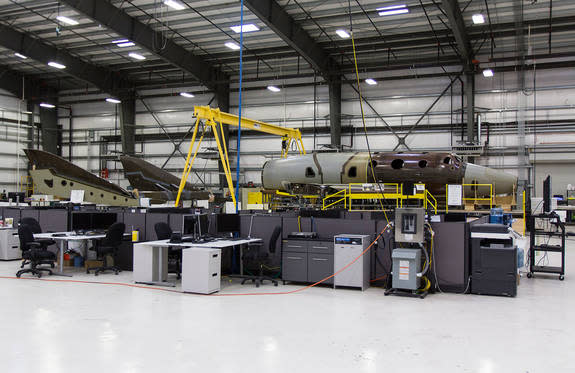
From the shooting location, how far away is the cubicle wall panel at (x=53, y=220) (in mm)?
10508

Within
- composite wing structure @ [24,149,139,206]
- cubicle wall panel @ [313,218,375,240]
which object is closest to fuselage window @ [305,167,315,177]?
cubicle wall panel @ [313,218,375,240]

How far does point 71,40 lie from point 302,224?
16083mm

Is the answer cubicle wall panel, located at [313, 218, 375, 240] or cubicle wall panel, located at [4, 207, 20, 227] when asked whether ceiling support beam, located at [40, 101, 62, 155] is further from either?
cubicle wall panel, located at [313, 218, 375, 240]

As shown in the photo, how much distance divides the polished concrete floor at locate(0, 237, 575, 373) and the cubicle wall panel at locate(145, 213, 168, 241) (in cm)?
211

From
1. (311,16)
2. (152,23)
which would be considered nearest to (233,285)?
(311,16)

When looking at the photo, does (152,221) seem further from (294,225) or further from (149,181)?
(149,181)

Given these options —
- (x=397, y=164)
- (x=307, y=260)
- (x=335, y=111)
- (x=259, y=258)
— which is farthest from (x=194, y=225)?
(x=335, y=111)

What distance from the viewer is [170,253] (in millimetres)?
8594

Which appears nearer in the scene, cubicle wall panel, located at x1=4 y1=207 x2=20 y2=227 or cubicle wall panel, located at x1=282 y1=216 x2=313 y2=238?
cubicle wall panel, located at x1=282 y1=216 x2=313 y2=238

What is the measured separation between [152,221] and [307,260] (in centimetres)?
348

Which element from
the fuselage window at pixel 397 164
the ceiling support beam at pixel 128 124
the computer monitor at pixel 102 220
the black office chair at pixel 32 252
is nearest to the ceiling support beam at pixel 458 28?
the fuselage window at pixel 397 164

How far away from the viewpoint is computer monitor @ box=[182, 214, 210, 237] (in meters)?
7.93

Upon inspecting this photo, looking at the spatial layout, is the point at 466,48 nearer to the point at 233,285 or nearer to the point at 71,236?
the point at 233,285

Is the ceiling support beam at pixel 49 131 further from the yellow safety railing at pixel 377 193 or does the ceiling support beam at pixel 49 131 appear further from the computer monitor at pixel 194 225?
the computer monitor at pixel 194 225
